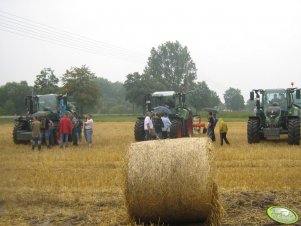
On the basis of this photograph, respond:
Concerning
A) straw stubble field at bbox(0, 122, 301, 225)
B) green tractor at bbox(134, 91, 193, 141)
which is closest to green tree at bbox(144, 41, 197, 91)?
green tractor at bbox(134, 91, 193, 141)

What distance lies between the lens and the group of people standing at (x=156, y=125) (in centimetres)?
1766

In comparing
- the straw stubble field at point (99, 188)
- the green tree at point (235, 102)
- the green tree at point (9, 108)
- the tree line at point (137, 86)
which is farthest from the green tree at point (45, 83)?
the green tree at point (235, 102)

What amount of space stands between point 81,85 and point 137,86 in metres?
19.4

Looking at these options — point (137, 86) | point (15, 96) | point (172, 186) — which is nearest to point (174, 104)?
point (172, 186)

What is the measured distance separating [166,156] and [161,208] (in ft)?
2.22

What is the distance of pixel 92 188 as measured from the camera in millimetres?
9195

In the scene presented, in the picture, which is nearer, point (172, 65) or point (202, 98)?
point (202, 98)

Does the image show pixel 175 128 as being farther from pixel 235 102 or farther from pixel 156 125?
pixel 235 102

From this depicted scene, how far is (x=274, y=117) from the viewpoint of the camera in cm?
1909

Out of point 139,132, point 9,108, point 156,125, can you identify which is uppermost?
point 9,108

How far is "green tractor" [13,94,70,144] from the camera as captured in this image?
20341 mm

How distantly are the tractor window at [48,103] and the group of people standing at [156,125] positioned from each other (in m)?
5.27

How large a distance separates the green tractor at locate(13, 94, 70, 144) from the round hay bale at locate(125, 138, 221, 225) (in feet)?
45.2

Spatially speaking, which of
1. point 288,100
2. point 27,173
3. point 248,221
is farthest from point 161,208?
point 288,100
